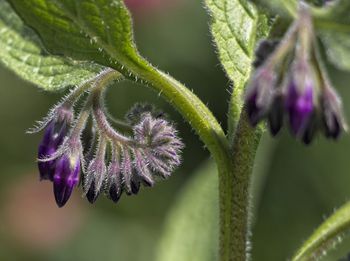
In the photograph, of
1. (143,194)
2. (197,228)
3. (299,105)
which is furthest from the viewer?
(143,194)

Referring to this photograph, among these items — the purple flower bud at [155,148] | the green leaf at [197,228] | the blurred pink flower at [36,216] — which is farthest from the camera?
the blurred pink flower at [36,216]

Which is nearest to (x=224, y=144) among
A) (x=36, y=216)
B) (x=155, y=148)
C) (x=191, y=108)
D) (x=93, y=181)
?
(x=191, y=108)

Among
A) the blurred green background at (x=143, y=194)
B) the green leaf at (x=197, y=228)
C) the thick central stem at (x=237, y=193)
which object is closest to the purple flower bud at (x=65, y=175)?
the thick central stem at (x=237, y=193)

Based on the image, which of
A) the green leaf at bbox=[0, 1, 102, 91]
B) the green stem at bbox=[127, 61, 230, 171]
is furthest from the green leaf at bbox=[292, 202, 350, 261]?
the green leaf at bbox=[0, 1, 102, 91]

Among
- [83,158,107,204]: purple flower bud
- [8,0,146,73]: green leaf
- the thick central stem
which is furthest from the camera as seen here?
[83,158,107,204]: purple flower bud

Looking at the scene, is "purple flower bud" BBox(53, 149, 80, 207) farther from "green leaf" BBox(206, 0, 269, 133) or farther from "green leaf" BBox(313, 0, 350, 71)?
"green leaf" BBox(313, 0, 350, 71)

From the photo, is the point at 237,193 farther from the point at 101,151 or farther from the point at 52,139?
the point at 52,139

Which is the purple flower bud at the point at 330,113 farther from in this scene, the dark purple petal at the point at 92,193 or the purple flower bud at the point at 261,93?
the dark purple petal at the point at 92,193
